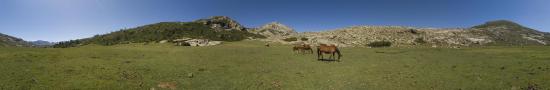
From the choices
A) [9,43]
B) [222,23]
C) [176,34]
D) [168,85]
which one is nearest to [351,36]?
[176,34]

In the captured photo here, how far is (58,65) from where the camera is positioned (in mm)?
29172

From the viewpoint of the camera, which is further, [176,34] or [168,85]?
[176,34]

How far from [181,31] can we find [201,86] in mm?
67953

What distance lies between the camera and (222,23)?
10625 centimetres

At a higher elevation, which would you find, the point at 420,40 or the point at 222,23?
the point at 222,23

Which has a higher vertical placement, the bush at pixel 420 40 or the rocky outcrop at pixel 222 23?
the rocky outcrop at pixel 222 23

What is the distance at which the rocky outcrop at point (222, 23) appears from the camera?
104 metres

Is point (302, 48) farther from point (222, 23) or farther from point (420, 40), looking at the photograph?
point (222, 23)

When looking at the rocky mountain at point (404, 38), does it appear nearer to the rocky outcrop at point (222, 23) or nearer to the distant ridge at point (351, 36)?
the distant ridge at point (351, 36)

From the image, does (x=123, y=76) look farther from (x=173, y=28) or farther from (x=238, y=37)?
(x=173, y=28)

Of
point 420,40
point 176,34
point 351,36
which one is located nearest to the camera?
point 420,40

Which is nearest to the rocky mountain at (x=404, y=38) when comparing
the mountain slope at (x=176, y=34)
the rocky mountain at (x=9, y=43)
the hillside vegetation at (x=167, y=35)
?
the hillside vegetation at (x=167, y=35)

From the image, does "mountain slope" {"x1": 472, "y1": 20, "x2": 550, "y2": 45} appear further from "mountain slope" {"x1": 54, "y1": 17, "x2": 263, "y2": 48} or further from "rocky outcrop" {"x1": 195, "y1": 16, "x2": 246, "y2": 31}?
"rocky outcrop" {"x1": 195, "y1": 16, "x2": 246, "y2": 31}

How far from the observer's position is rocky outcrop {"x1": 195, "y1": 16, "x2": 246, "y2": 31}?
104 metres
